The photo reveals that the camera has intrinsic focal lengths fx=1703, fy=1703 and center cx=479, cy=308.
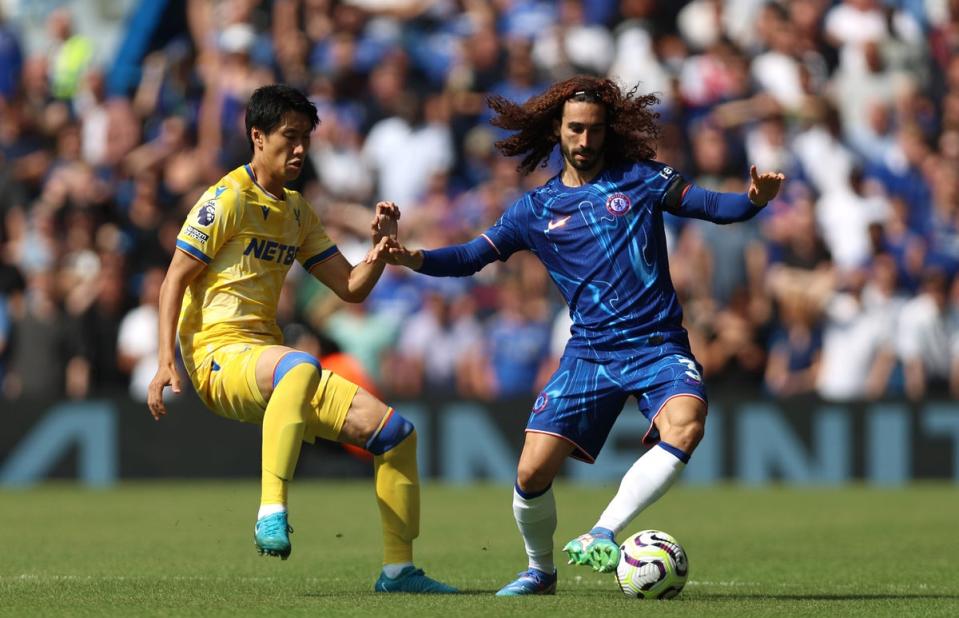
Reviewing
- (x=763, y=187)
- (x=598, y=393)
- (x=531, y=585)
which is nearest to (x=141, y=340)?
(x=531, y=585)

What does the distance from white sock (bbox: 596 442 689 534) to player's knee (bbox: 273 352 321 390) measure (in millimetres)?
1481

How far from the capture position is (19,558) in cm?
984

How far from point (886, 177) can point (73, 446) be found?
901 cm

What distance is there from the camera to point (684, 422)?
25.2 ft

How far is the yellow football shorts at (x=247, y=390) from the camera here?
25.7 ft

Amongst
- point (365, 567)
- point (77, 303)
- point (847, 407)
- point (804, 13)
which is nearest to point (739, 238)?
point (847, 407)

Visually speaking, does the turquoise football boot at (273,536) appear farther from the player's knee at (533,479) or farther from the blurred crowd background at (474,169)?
the blurred crowd background at (474,169)

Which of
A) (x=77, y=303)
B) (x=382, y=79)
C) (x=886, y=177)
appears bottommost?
(x=77, y=303)

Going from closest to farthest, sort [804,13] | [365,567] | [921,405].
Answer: [365,567] → [921,405] → [804,13]

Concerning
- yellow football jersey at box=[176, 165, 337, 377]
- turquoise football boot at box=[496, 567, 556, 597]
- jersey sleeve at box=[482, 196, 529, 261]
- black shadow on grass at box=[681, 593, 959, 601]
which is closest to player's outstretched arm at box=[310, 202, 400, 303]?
yellow football jersey at box=[176, 165, 337, 377]

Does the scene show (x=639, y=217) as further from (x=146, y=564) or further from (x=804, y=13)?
(x=804, y=13)

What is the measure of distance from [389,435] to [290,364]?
0.61 meters

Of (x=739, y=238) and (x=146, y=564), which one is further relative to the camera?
(x=739, y=238)

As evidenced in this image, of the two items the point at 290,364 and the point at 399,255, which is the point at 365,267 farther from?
the point at 290,364
